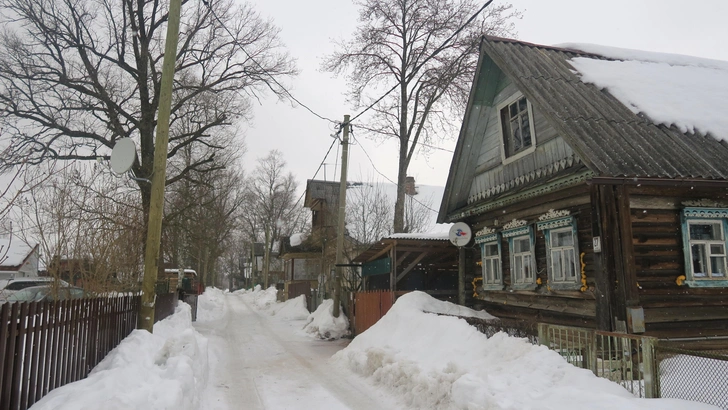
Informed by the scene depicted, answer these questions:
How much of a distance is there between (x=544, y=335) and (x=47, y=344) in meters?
6.47

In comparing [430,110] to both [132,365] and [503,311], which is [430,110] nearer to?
[503,311]

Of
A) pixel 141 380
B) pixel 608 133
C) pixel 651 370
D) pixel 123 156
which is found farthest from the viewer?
pixel 608 133

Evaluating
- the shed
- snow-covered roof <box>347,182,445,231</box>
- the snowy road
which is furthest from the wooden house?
snow-covered roof <box>347,182,445,231</box>

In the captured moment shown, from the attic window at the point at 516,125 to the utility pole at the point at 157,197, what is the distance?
7758mm

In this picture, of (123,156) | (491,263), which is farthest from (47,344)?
(491,263)

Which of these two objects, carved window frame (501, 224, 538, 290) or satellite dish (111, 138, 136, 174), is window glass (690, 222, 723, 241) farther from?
satellite dish (111, 138, 136, 174)

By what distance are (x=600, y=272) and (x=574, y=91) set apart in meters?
4.07

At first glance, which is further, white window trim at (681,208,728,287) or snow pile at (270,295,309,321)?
snow pile at (270,295,309,321)

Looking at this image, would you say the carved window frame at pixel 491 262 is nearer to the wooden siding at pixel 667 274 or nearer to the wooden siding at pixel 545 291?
the wooden siding at pixel 545 291

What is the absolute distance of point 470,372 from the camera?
7.33 meters

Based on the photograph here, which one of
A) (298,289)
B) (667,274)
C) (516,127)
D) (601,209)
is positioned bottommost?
(298,289)

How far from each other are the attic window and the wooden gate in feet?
18.1

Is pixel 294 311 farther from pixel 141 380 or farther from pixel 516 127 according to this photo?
pixel 141 380

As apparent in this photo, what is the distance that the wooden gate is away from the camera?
1494 cm
